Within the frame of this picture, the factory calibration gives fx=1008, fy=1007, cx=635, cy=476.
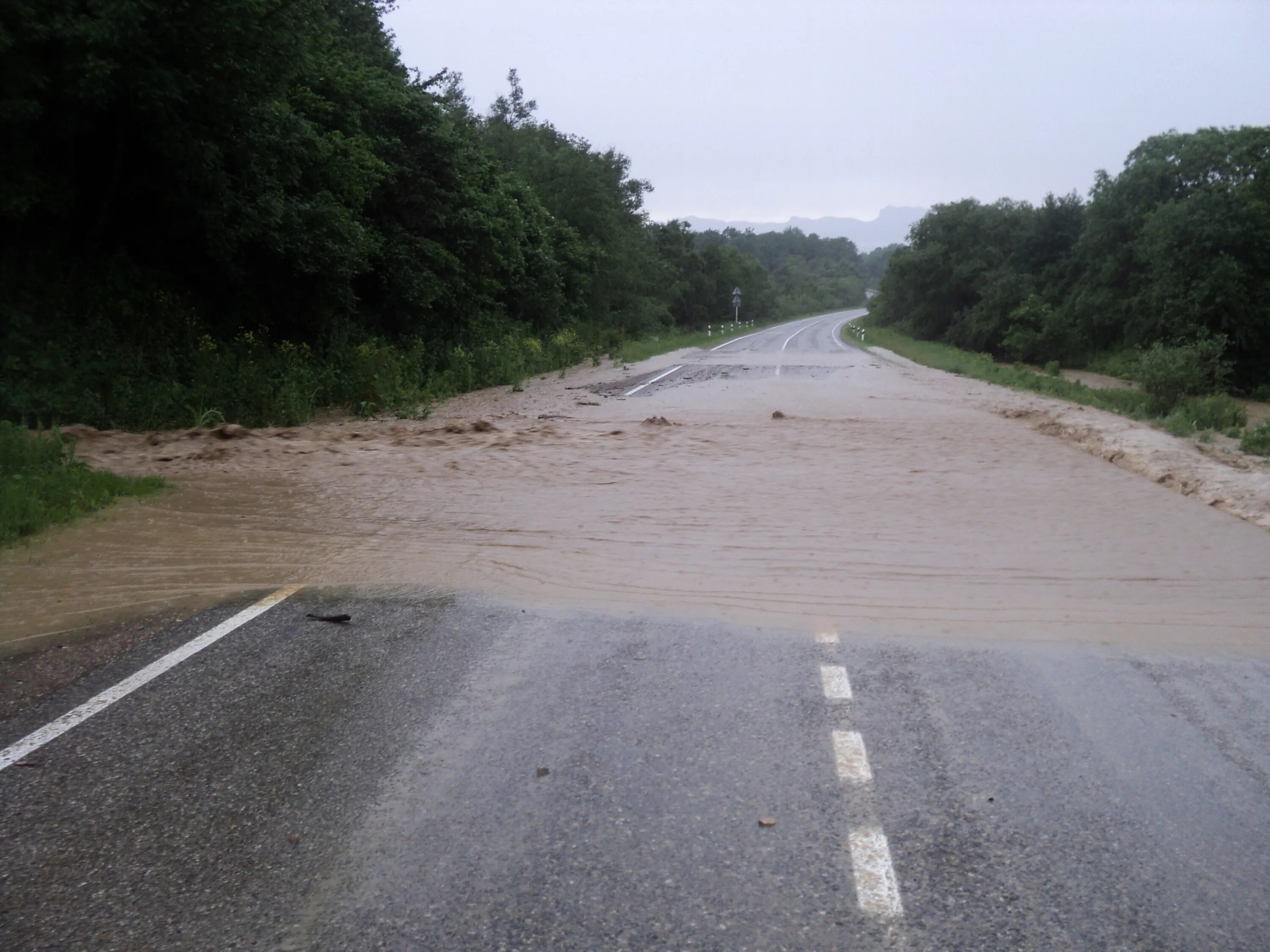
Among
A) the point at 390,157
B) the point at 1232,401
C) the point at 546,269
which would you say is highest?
the point at 390,157

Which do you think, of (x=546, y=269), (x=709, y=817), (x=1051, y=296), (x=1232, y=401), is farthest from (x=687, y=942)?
(x=1051, y=296)

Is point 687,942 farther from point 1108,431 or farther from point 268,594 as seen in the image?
point 1108,431

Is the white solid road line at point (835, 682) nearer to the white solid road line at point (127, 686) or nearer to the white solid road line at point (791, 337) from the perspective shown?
the white solid road line at point (127, 686)

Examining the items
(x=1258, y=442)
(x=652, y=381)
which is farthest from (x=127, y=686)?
(x=652, y=381)

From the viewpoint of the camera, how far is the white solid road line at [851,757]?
4.01 metres

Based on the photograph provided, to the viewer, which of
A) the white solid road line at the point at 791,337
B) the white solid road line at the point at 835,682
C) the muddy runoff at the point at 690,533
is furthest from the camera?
the white solid road line at the point at 791,337

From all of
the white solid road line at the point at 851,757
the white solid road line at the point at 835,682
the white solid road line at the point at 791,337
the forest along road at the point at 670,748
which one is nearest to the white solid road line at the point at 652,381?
the white solid road line at the point at 791,337

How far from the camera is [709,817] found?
3691 mm

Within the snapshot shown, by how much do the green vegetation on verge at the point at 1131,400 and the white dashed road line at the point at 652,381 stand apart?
29.7 feet

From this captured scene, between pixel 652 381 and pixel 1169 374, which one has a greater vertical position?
pixel 1169 374

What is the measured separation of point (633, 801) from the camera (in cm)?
383

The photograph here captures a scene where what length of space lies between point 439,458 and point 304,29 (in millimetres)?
7581

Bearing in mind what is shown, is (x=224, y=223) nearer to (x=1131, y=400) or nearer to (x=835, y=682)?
(x=835, y=682)

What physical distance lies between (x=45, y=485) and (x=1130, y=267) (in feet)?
161
